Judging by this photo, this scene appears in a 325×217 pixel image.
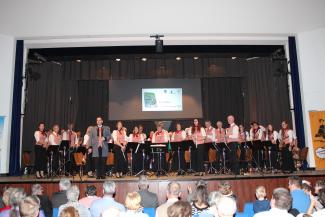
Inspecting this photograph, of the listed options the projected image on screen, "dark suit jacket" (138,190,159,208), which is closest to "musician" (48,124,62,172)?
the projected image on screen

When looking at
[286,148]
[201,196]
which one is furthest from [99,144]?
[286,148]

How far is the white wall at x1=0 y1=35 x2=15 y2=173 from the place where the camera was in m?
10.8

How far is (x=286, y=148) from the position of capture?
10.6 meters

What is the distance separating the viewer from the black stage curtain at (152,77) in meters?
14.4

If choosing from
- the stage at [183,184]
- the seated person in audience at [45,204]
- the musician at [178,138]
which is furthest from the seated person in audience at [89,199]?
the musician at [178,138]

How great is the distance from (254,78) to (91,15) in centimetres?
784

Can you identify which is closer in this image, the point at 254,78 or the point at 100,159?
the point at 100,159

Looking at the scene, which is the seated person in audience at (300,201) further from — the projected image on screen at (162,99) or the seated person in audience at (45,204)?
the projected image on screen at (162,99)

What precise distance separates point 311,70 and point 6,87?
10908mm

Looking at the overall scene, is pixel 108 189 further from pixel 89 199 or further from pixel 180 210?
pixel 180 210

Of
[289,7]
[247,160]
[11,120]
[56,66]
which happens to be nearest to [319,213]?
[247,160]

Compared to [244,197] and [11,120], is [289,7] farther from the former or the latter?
[11,120]

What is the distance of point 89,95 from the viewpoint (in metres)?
14.8

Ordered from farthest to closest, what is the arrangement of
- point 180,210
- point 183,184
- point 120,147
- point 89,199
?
point 120,147 → point 183,184 → point 89,199 → point 180,210
